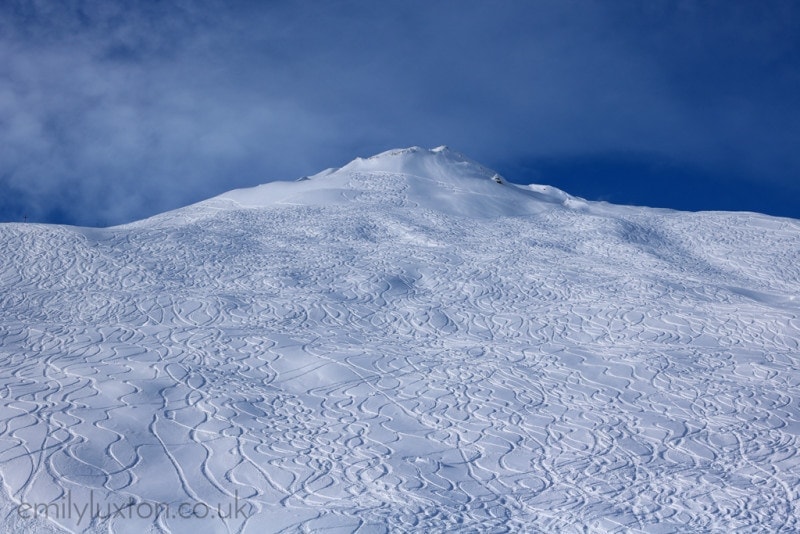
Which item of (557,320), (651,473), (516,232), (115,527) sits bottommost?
(115,527)

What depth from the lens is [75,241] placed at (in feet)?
65.8

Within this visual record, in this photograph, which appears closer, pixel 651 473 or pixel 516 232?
pixel 651 473

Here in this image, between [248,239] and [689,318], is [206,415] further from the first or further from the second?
[248,239]

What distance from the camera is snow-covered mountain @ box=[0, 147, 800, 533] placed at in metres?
7.38

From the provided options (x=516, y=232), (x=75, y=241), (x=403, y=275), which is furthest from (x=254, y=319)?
(x=516, y=232)

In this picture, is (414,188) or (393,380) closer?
(393,380)

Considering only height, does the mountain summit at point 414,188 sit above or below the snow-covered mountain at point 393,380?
above

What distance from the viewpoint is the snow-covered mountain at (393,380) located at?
7.38 meters

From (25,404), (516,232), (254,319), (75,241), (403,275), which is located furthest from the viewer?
(516,232)

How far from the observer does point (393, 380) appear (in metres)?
11.4

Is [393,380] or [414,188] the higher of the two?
[414,188]

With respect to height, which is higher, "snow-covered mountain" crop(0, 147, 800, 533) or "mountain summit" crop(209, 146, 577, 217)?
"mountain summit" crop(209, 146, 577, 217)

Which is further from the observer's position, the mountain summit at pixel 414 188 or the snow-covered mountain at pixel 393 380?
the mountain summit at pixel 414 188

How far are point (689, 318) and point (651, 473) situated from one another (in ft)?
24.1
